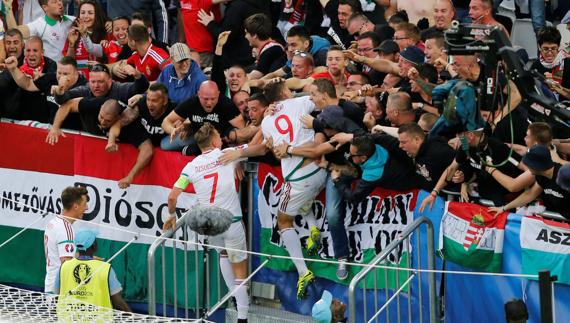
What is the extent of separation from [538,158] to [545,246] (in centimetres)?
86

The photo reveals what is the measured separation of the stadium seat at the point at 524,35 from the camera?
17109mm

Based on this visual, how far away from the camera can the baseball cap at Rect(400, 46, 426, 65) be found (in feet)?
48.2

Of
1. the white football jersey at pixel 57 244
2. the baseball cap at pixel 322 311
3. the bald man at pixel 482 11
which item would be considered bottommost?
the white football jersey at pixel 57 244

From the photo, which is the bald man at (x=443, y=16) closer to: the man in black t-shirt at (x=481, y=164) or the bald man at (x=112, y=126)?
the man in black t-shirt at (x=481, y=164)

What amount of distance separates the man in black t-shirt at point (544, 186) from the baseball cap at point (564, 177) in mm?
358

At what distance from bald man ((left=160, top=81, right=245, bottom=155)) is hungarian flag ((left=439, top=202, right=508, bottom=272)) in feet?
10.3

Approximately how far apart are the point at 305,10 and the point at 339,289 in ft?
16.2

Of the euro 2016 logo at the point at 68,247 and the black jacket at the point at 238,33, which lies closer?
the euro 2016 logo at the point at 68,247

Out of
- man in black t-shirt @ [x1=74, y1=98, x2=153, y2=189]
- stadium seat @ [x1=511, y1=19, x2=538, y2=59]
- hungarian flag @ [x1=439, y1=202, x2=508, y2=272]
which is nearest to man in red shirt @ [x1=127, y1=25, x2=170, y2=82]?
man in black t-shirt @ [x1=74, y1=98, x2=153, y2=189]

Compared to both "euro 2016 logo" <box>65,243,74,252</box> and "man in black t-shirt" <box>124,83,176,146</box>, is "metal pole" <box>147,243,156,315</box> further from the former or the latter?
"man in black t-shirt" <box>124,83,176,146</box>

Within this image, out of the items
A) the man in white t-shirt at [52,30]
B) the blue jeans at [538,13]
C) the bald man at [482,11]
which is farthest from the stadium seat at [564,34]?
the man in white t-shirt at [52,30]

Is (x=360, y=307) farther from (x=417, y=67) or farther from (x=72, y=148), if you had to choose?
(x=72, y=148)

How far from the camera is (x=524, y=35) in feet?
56.3

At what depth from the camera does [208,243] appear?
15227 millimetres
